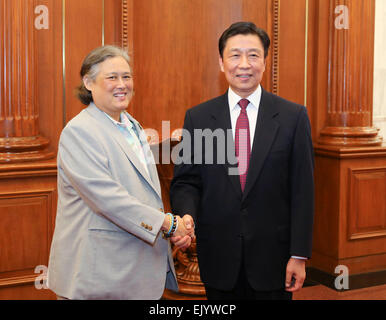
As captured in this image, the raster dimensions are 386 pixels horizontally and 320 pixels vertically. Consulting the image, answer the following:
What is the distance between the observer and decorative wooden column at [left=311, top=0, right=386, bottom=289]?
4559 millimetres

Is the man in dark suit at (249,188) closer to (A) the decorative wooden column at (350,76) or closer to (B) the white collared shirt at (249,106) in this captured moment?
(B) the white collared shirt at (249,106)

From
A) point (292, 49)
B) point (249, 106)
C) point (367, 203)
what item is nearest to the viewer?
point (249, 106)

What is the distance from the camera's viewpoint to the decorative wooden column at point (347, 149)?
4559 millimetres

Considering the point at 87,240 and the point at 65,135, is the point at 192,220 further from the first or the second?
the point at 65,135

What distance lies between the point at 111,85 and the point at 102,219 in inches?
20.9

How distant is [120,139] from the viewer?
2162 millimetres

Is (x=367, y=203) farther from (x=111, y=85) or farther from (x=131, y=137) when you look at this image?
(x=111, y=85)

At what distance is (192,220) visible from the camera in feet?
7.22

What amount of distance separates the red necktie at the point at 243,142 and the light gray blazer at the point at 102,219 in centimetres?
37

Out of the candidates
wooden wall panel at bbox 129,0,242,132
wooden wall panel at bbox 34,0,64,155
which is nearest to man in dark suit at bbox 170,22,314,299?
wooden wall panel at bbox 34,0,64,155

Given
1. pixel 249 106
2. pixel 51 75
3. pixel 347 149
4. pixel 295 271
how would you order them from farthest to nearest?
pixel 347 149 < pixel 51 75 < pixel 249 106 < pixel 295 271

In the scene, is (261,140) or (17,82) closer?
(261,140)

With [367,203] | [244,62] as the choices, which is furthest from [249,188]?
[367,203]

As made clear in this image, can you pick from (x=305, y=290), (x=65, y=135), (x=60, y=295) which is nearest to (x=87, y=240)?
(x=60, y=295)
